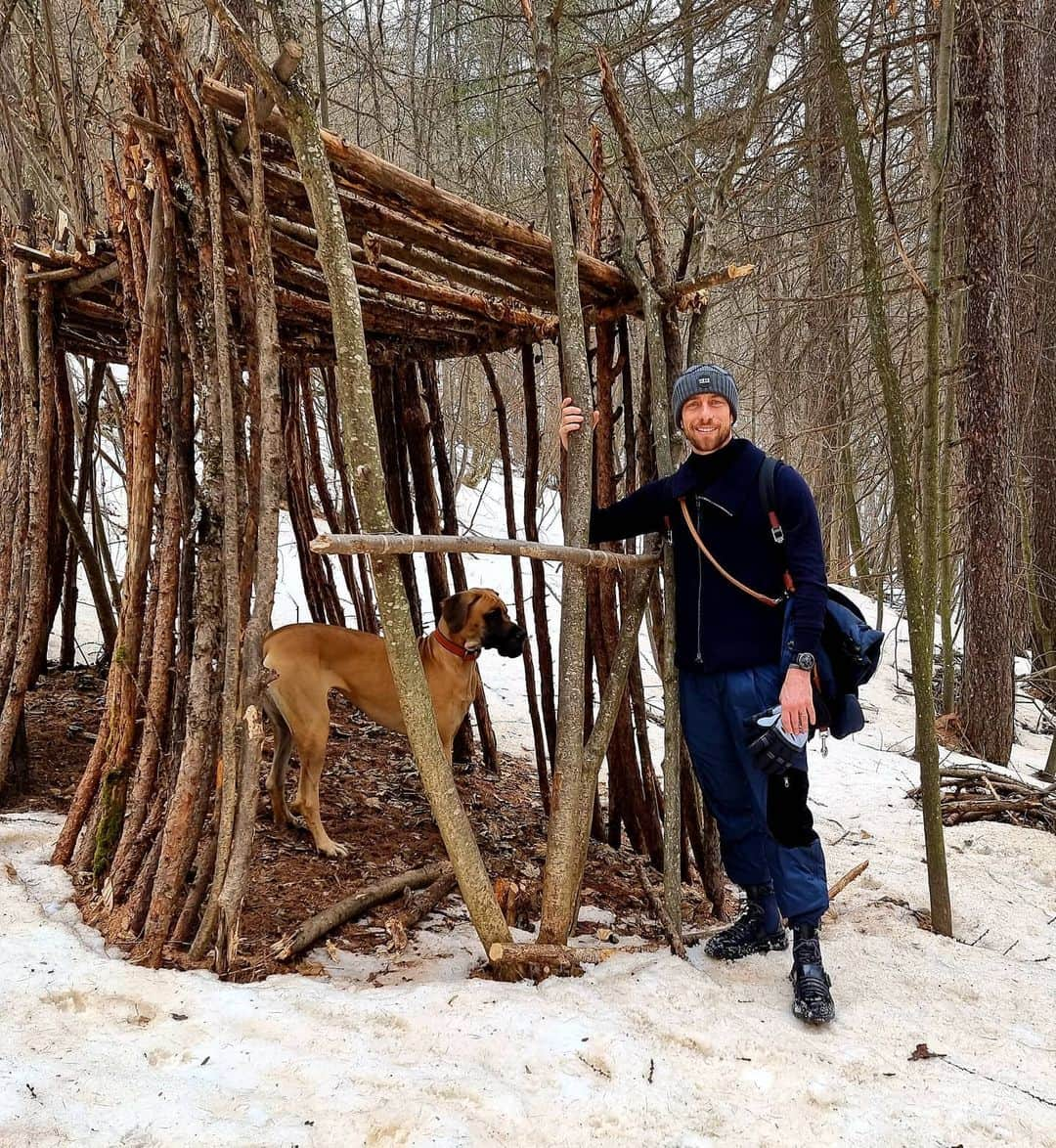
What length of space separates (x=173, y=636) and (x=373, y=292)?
1849 millimetres

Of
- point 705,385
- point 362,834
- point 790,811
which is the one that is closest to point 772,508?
point 705,385

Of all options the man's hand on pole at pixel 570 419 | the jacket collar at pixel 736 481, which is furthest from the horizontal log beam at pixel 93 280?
the jacket collar at pixel 736 481

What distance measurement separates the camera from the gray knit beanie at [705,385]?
9.63 ft

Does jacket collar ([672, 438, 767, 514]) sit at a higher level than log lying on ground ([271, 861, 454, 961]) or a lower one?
higher

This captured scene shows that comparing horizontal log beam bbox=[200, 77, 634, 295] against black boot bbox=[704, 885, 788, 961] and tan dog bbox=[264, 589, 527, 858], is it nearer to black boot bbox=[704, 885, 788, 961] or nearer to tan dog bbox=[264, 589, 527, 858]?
tan dog bbox=[264, 589, 527, 858]

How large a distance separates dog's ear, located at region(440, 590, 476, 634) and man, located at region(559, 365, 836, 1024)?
1.17 meters

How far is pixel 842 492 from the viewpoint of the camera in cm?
1206

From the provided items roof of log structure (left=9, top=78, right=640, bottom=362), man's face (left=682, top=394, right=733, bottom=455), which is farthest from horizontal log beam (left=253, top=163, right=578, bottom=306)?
man's face (left=682, top=394, right=733, bottom=455)

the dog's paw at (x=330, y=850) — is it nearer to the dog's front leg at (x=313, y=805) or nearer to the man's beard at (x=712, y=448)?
the dog's front leg at (x=313, y=805)

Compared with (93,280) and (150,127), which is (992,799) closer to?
(150,127)

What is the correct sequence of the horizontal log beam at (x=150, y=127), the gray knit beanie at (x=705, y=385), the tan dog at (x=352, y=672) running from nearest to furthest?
1. the horizontal log beam at (x=150, y=127)
2. the gray knit beanie at (x=705, y=385)
3. the tan dog at (x=352, y=672)

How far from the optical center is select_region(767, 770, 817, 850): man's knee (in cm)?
276

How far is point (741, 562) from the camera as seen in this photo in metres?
2.90

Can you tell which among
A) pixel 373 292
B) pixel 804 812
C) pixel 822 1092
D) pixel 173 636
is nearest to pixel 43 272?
pixel 373 292
